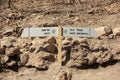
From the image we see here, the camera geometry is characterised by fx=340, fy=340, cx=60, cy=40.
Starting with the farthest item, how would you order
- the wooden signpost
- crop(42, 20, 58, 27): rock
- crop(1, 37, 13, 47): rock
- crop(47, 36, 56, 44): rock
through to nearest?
crop(42, 20, 58, 27): rock < crop(47, 36, 56, 44): rock < crop(1, 37, 13, 47): rock < the wooden signpost

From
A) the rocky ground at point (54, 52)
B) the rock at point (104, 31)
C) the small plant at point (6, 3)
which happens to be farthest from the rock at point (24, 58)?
the small plant at point (6, 3)

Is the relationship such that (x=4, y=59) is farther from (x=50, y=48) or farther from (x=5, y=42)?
(x=50, y=48)

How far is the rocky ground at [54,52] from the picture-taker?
6.21 meters

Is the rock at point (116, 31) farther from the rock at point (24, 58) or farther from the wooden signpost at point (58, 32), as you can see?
the rock at point (24, 58)

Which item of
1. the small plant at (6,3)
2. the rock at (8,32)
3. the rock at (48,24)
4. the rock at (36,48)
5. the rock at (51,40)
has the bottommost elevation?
the rock at (36,48)

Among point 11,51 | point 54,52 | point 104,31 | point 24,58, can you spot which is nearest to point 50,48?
point 54,52

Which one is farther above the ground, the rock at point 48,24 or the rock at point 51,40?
the rock at point 48,24

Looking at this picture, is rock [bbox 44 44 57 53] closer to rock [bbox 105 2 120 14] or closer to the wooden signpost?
the wooden signpost

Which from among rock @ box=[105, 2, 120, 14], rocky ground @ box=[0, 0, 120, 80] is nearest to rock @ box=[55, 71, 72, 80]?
rocky ground @ box=[0, 0, 120, 80]

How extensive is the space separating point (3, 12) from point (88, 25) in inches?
80.3

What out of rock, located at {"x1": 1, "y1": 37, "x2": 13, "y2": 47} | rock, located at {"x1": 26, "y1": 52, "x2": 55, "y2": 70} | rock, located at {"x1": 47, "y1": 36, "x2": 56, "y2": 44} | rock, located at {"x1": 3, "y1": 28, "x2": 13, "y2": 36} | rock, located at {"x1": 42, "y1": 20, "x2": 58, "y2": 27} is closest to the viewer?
rock, located at {"x1": 26, "y1": 52, "x2": 55, "y2": 70}

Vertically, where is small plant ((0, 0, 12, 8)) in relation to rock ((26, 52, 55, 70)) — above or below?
above

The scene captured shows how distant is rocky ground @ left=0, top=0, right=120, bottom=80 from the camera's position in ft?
20.4

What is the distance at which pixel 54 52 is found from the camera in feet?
21.6
